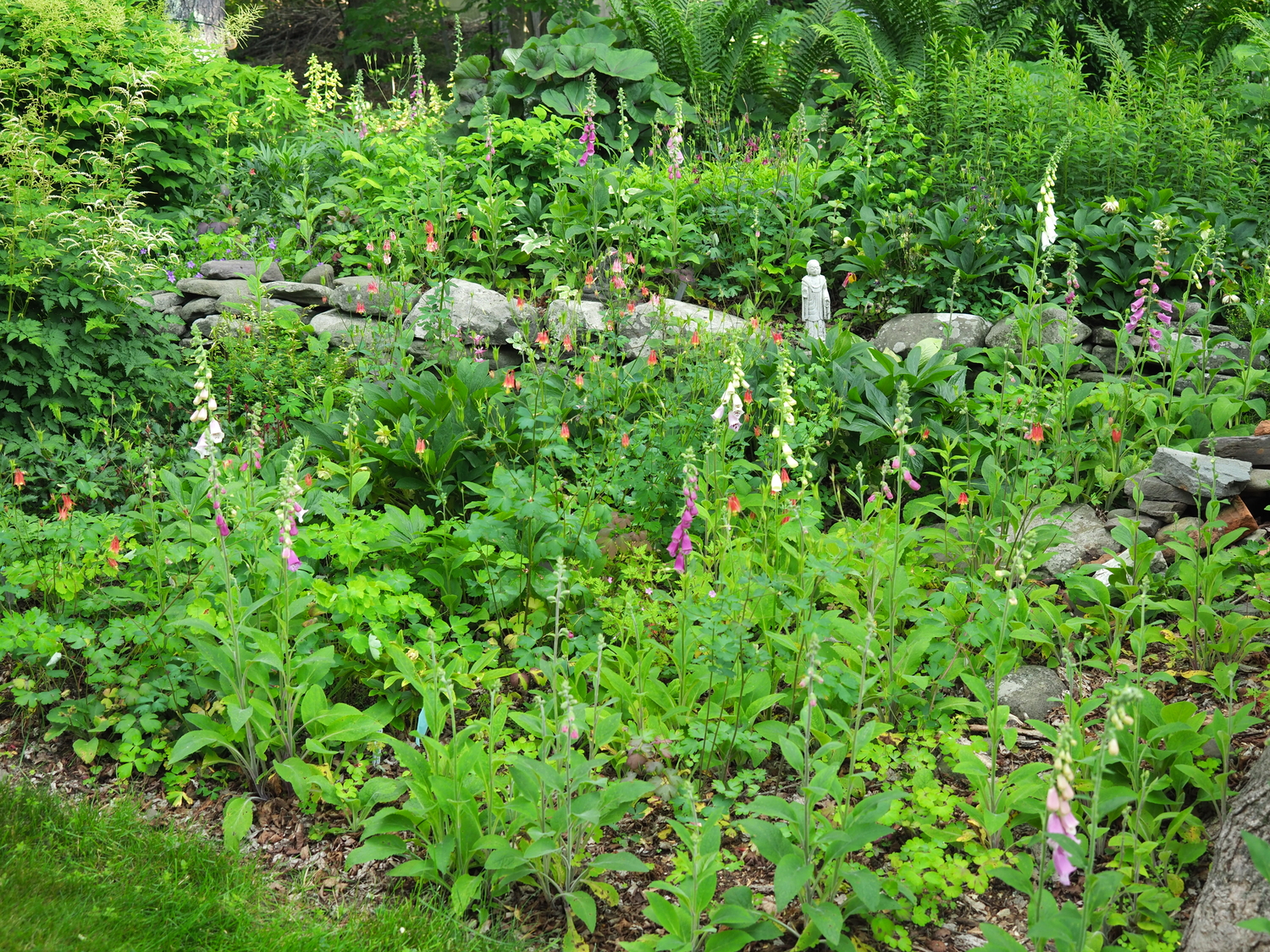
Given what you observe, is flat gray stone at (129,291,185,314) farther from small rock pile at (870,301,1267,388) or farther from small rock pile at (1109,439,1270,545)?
small rock pile at (1109,439,1270,545)

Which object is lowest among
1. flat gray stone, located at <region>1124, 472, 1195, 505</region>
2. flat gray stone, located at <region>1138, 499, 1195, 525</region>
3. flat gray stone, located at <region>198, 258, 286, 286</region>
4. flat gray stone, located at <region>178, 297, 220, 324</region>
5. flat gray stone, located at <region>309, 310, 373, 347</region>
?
flat gray stone, located at <region>1138, 499, 1195, 525</region>

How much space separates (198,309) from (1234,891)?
18.5ft

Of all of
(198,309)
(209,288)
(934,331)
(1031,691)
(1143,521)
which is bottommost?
(1031,691)

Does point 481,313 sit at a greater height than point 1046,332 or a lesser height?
greater

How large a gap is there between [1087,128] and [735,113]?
2.93 meters

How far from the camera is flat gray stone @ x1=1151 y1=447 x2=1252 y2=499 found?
150 inches

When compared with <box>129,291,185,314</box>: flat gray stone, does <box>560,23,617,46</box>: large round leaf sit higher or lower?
higher

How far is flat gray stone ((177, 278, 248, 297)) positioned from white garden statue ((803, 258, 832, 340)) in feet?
10.6

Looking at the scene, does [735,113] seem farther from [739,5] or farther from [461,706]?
[461,706]

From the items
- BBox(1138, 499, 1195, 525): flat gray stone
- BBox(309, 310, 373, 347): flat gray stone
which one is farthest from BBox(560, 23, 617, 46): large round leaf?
BBox(1138, 499, 1195, 525): flat gray stone

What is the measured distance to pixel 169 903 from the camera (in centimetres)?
255

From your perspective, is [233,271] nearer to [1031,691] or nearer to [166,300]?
[166,300]

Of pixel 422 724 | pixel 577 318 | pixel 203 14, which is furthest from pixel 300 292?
pixel 203 14

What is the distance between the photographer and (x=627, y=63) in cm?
714
